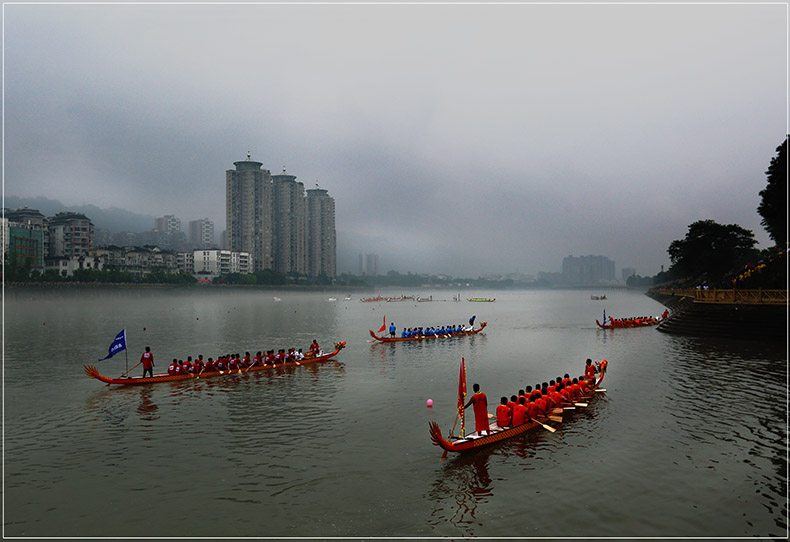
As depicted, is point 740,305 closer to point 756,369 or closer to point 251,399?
point 756,369

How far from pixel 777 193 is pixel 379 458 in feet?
248

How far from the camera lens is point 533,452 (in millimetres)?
17297

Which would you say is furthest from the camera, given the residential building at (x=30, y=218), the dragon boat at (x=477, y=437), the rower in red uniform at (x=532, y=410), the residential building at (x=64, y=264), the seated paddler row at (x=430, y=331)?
the residential building at (x=30, y=218)

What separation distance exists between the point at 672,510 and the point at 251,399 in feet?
66.9

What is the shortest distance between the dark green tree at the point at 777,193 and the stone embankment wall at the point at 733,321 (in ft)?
84.5

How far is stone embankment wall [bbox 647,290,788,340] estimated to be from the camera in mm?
41031

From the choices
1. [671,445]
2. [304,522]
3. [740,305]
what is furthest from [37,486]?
[740,305]

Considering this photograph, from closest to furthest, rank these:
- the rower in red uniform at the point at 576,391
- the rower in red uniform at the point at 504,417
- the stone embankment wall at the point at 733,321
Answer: the rower in red uniform at the point at 504,417
the rower in red uniform at the point at 576,391
the stone embankment wall at the point at 733,321

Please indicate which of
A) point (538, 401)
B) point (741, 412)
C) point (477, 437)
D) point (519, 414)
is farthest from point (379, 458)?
point (741, 412)

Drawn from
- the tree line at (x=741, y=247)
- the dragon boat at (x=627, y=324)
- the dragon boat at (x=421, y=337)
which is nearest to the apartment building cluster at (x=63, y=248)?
the dragon boat at (x=421, y=337)

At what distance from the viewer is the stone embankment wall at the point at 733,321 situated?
41.0m

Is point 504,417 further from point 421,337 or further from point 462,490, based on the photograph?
point 421,337

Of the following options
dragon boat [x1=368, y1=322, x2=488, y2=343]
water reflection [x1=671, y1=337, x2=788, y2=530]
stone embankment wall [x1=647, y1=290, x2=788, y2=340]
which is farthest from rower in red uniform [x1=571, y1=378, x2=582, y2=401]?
stone embankment wall [x1=647, y1=290, x2=788, y2=340]

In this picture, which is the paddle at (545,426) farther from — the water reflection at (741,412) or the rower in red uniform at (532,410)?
the water reflection at (741,412)
